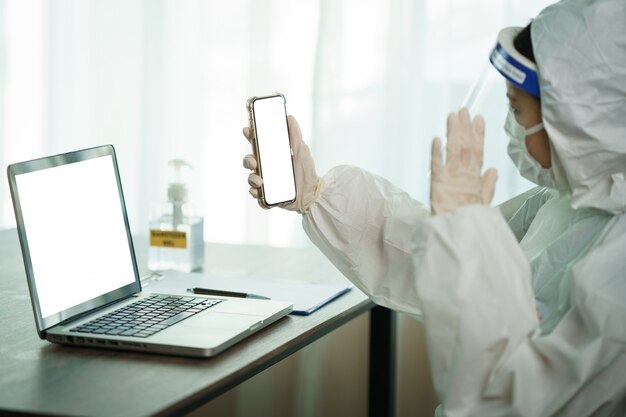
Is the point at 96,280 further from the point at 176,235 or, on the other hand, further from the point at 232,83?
the point at 232,83

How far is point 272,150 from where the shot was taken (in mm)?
1440

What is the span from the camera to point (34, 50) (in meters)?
2.50

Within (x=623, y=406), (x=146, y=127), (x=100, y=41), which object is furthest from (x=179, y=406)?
(x=100, y=41)

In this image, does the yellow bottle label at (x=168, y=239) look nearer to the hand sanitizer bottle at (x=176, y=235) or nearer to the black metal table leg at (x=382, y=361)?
the hand sanitizer bottle at (x=176, y=235)

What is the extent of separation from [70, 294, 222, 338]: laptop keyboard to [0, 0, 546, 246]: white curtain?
0.78 m

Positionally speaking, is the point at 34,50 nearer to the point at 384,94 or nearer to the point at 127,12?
the point at 127,12

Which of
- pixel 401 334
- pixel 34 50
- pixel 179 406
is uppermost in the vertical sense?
pixel 34 50

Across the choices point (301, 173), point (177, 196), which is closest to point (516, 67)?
point (301, 173)

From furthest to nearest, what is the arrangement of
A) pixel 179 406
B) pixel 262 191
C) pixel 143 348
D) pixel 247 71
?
pixel 247 71, pixel 262 191, pixel 143 348, pixel 179 406

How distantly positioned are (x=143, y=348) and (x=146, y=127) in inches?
50.2

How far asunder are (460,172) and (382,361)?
0.74 metres

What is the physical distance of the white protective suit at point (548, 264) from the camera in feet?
3.63

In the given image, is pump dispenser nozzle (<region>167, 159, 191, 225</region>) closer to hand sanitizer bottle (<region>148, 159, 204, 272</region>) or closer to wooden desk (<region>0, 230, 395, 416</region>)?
hand sanitizer bottle (<region>148, 159, 204, 272</region>)

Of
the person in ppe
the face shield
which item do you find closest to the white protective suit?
the person in ppe
